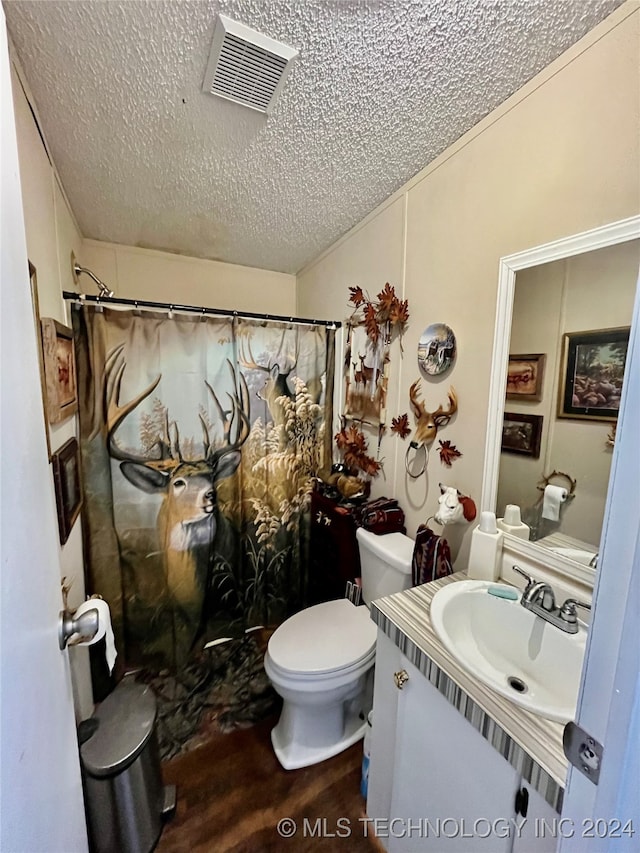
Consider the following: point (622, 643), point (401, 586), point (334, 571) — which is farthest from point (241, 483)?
point (622, 643)

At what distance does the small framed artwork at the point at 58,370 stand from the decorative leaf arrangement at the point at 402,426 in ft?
4.21

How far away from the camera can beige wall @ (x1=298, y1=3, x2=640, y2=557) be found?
820 mm

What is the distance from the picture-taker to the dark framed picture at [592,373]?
84cm

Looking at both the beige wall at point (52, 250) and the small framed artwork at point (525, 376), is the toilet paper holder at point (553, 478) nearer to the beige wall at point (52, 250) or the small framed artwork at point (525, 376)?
the small framed artwork at point (525, 376)

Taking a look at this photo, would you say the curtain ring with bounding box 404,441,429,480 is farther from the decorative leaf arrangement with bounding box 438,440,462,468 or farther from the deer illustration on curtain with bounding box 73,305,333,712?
the deer illustration on curtain with bounding box 73,305,333,712

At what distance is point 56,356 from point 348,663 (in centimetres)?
150

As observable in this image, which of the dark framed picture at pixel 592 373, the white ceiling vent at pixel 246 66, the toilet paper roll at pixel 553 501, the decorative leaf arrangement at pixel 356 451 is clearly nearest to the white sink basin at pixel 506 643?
the toilet paper roll at pixel 553 501

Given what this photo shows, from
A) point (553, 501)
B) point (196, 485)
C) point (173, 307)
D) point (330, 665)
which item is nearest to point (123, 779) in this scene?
point (330, 665)

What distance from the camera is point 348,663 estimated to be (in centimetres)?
124

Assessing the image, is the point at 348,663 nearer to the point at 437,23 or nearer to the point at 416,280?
the point at 416,280

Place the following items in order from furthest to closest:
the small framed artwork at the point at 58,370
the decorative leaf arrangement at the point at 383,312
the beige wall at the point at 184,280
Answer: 1. the beige wall at the point at 184,280
2. the decorative leaf arrangement at the point at 383,312
3. the small framed artwork at the point at 58,370

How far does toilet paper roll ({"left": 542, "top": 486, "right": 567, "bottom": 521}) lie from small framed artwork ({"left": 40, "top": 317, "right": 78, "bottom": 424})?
59.4 inches

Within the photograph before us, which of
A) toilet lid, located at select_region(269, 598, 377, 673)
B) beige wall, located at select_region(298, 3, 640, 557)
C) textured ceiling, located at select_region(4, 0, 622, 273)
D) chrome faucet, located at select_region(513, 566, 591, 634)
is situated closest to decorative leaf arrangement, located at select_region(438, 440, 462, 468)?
beige wall, located at select_region(298, 3, 640, 557)

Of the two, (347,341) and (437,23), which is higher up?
(437,23)
